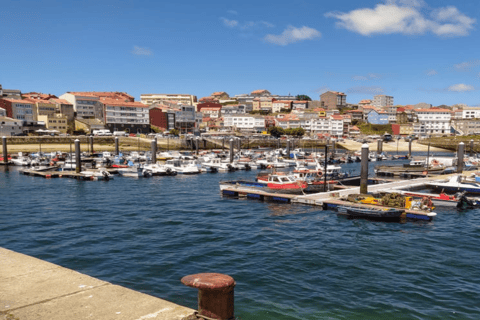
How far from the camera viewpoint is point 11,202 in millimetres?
34188

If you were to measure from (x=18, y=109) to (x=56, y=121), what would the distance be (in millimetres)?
11825

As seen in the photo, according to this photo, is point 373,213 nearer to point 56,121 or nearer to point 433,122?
point 56,121

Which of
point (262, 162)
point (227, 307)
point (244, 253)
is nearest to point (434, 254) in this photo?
point (244, 253)

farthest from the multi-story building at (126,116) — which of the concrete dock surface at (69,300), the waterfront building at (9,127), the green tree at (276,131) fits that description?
the concrete dock surface at (69,300)

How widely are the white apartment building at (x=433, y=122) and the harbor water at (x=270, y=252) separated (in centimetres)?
16673

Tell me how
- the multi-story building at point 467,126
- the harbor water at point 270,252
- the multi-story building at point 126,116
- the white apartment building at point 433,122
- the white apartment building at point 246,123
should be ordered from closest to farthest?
1. the harbor water at point 270,252
2. the multi-story building at point 126,116
3. the white apartment building at point 246,123
4. the multi-story building at point 467,126
5. the white apartment building at point 433,122

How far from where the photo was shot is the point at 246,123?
166750 mm

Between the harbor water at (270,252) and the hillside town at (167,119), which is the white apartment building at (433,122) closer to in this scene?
the hillside town at (167,119)

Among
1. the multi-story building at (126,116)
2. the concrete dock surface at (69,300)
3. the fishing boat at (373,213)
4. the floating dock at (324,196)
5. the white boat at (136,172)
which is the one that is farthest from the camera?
the multi-story building at (126,116)

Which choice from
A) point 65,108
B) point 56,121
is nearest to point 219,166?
point 56,121

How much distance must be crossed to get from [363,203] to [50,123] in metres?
112

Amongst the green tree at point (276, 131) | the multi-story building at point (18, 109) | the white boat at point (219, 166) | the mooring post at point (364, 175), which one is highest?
the multi-story building at point (18, 109)

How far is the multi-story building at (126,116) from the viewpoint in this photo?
12500 cm

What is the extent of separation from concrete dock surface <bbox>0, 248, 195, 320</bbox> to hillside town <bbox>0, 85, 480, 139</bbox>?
106985 mm
